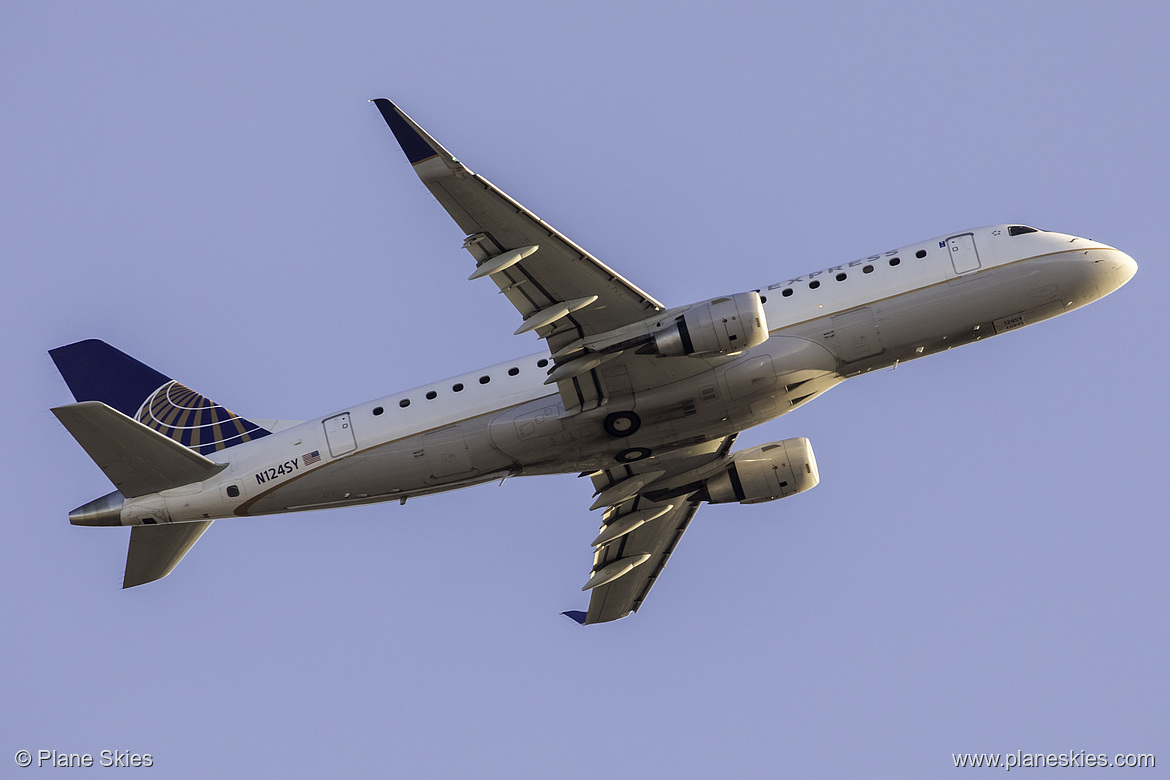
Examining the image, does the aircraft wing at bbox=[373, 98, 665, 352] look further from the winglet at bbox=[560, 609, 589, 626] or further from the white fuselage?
the winglet at bbox=[560, 609, 589, 626]

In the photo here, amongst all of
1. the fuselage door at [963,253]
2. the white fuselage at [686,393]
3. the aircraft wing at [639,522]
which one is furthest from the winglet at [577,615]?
the fuselage door at [963,253]

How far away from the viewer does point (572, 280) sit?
109 ft

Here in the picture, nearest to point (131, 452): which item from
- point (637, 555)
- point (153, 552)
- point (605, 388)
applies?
point (153, 552)

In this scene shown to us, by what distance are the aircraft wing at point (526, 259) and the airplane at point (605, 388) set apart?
0.09 metres

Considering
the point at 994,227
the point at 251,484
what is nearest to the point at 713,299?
the point at 994,227

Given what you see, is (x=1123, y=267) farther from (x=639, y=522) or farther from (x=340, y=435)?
(x=340, y=435)

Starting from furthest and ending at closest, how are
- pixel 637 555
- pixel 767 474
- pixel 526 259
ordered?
pixel 637 555 < pixel 767 474 < pixel 526 259

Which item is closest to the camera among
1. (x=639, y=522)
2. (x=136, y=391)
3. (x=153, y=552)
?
(x=153, y=552)

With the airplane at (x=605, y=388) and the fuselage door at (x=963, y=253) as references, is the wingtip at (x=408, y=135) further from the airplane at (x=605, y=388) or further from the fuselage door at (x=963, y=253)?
the fuselage door at (x=963, y=253)

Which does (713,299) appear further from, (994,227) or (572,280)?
(994,227)

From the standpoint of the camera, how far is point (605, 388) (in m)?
35.1

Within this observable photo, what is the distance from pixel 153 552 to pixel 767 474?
20.2 meters

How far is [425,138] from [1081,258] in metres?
20.1

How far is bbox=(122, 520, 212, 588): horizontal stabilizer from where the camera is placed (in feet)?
124
